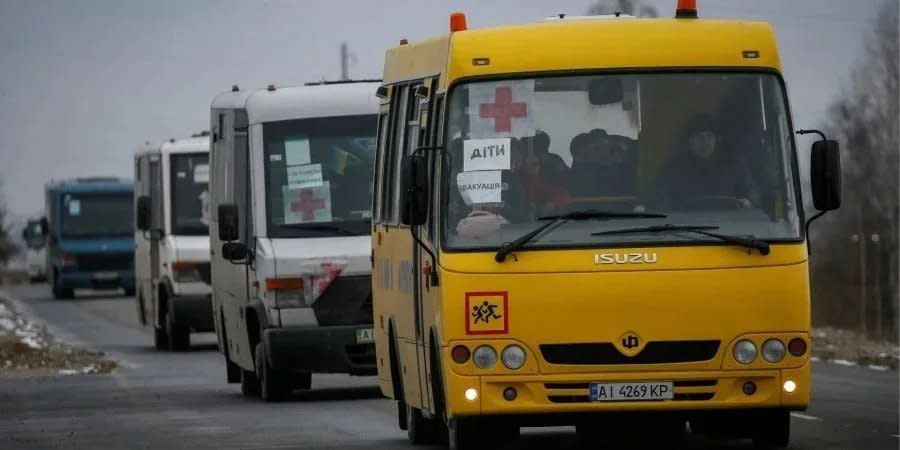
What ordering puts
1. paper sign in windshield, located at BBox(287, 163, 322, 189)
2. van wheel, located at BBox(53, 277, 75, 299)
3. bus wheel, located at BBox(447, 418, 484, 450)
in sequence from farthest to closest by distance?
van wheel, located at BBox(53, 277, 75, 299) → paper sign in windshield, located at BBox(287, 163, 322, 189) → bus wheel, located at BBox(447, 418, 484, 450)

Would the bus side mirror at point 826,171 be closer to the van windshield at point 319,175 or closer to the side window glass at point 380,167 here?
the side window glass at point 380,167

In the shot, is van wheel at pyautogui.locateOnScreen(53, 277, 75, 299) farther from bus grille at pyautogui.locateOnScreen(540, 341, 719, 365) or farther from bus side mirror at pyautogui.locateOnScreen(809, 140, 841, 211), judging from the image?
bus side mirror at pyautogui.locateOnScreen(809, 140, 841, 211)

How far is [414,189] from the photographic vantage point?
12.7 meters

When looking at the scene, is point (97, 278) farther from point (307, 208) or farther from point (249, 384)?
point (307, 208)

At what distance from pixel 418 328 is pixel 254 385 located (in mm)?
8506

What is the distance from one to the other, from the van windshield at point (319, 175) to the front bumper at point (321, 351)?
1.10 metres

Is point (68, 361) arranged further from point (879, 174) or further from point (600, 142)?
point (879, 174)

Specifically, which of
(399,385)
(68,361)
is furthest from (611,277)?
(68,361)

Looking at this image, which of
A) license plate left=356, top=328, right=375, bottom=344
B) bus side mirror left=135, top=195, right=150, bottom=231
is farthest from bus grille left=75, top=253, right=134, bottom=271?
license plate left=356, top=328, right=375, bottom=344

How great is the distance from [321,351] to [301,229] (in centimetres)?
139

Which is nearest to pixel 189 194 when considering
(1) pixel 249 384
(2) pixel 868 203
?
(1) pixel 249 384

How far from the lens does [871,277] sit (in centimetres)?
8231

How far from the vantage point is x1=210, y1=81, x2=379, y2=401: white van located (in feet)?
66.0

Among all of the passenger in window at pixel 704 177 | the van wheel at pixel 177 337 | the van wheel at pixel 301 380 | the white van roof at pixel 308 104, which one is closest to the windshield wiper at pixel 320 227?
the white van roof at pixel 308 104
